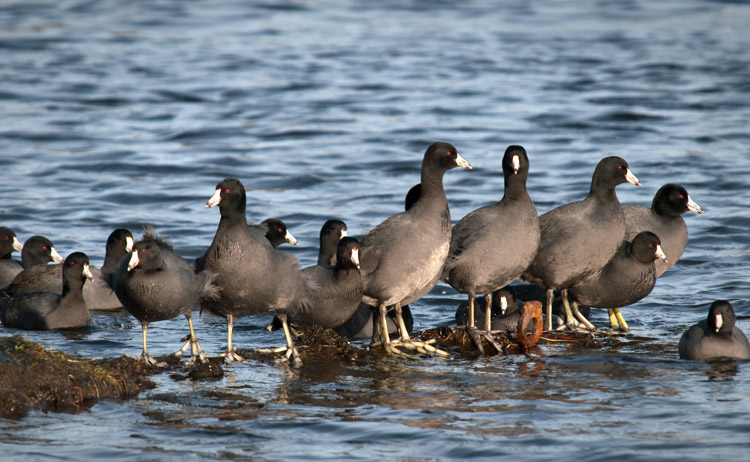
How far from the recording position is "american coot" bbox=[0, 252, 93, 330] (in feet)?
29.1

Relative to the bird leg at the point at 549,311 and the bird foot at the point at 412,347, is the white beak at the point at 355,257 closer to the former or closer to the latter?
the bird foot at the point at 412,347

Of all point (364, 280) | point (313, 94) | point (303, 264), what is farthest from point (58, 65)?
point (364, 280)

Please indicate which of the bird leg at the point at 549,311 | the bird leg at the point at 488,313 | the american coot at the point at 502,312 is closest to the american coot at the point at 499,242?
the bird leg at the point at 488,313

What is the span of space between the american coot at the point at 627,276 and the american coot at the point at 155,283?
10.4ft

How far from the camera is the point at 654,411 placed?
638 centimetres

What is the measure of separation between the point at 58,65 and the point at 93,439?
20056 millimetres

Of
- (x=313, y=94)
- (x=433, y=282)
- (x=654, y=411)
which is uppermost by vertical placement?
(x=313, y=94)

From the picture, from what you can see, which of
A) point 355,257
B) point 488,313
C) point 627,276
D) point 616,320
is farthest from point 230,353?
point 616,320

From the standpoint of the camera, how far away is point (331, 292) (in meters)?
7.62

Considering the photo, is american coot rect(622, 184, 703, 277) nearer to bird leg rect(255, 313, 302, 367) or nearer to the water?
the water

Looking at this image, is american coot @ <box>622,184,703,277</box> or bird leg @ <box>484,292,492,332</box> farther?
american coot @ <box>622,184,703,277</box>

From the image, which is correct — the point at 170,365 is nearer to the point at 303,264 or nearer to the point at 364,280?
the point at 364,280

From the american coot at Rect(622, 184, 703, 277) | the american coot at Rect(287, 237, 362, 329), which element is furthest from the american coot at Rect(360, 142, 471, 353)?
the american coot at Rect(622, 184, 703, 277)

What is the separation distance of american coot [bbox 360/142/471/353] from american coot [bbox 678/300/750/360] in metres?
1.82
